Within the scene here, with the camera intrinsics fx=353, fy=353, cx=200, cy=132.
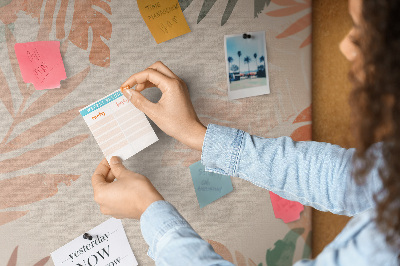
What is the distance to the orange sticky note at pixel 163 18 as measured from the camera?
0.66 metres

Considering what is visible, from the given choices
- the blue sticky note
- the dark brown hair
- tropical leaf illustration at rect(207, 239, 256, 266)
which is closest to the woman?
the dark brown hair

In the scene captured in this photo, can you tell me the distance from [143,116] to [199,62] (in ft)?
0.53

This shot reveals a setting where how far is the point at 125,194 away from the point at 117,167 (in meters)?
0.07

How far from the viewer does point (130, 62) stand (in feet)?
2.19

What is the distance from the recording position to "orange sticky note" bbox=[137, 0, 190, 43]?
2.15 feet

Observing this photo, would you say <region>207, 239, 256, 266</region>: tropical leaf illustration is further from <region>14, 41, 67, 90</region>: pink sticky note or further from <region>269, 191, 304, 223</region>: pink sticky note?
<region>14, 41, 67, 90</region>: pink sticky note

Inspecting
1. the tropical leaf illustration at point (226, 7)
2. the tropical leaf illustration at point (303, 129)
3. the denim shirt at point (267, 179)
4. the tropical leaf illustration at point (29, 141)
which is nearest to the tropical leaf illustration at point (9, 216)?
the tropical leaf illustration at point (29, 141)

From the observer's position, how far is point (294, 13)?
775mm

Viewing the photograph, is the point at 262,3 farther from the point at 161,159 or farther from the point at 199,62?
the point at 161,159

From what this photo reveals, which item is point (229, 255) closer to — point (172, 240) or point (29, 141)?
point (172, 240)

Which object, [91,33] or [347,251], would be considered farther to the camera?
[91,33]

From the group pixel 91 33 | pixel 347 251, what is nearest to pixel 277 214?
pixel 347 251

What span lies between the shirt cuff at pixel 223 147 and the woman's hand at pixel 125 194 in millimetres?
120

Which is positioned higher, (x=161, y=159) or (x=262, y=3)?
(x=262, y=3)
